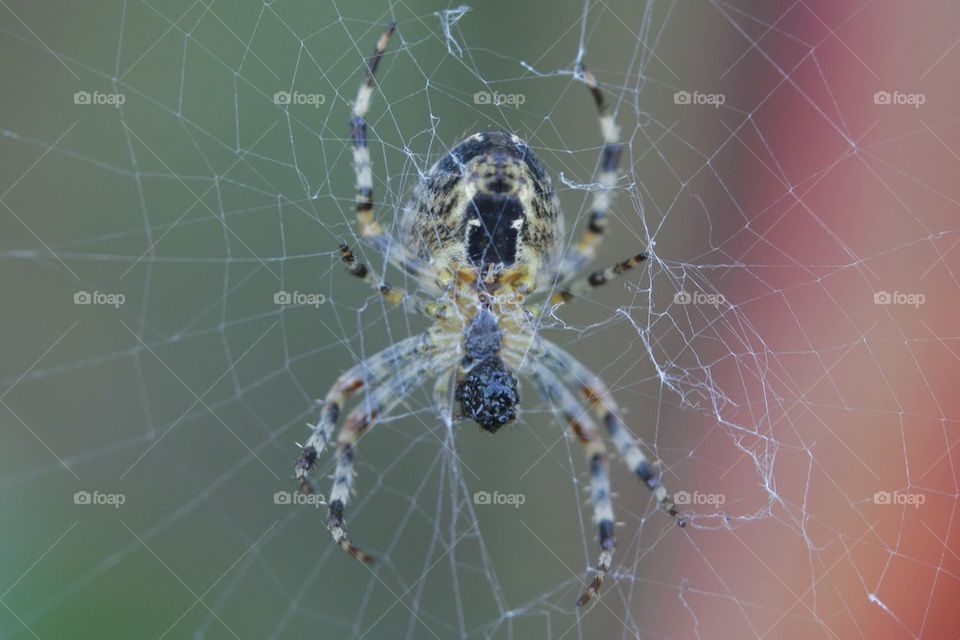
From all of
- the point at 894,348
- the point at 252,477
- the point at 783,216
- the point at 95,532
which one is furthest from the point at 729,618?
the point at 95,532

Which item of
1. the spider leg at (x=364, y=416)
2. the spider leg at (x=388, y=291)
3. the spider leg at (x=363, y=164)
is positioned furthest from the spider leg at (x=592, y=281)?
the spider leg at (x=363, y=164)

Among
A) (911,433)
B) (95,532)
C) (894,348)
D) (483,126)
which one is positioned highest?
(483,126)

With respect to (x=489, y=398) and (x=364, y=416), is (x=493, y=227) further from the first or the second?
(x=364, y=416)

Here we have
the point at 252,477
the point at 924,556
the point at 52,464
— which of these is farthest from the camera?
the point at 252,477

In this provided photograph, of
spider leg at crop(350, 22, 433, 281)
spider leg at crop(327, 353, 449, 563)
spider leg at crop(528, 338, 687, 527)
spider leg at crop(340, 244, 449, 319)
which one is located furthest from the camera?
spider leg at crop(528, 338, 687, 527)

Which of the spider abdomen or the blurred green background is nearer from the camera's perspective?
the spider abdomen

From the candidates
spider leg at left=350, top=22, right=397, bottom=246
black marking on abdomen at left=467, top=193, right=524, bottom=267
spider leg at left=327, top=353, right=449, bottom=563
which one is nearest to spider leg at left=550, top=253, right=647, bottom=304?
black marking on abdomen at left=467, top=193, right=524, bottom=267

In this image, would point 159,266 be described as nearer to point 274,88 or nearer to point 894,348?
point 274,88

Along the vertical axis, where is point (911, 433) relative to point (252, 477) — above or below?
above

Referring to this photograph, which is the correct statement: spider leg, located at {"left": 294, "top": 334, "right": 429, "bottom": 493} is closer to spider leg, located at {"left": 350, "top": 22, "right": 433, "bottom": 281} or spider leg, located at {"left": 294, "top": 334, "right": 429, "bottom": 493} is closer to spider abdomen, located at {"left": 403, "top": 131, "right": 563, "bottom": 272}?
spider leg, located at {"left": 350, "top": 22, "right": 433, "bottom": 281}
